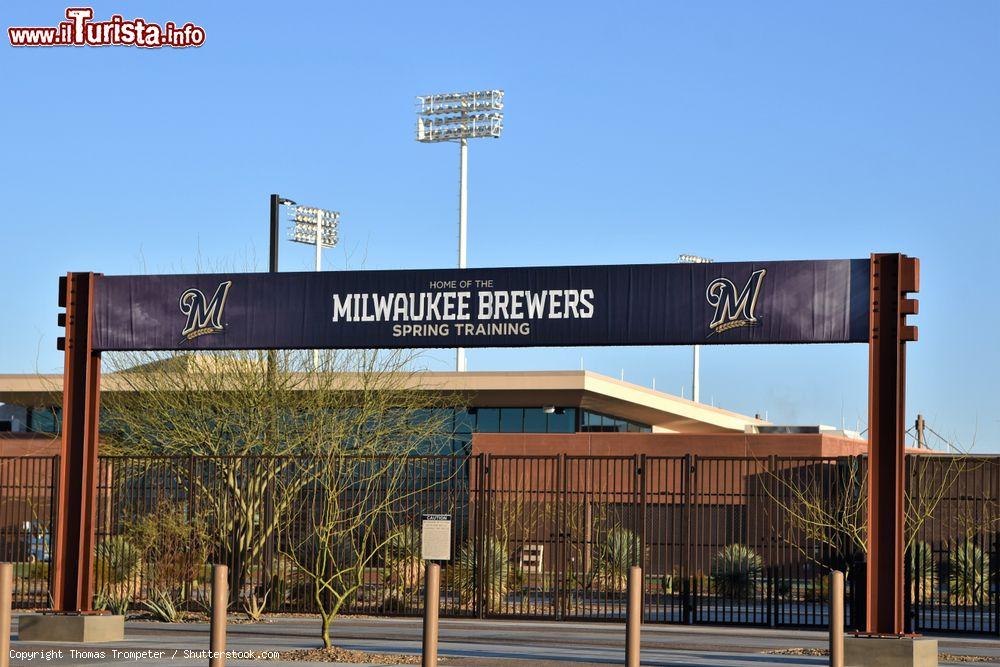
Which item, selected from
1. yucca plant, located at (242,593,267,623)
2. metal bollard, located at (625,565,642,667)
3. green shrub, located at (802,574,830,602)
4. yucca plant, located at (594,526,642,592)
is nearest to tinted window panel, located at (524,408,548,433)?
yucca plant, located at (594,526,642,592)

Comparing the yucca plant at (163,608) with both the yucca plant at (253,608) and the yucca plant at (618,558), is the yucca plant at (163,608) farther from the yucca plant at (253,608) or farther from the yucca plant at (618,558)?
the yucca plant at (618,558)

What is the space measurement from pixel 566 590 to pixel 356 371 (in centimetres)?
712

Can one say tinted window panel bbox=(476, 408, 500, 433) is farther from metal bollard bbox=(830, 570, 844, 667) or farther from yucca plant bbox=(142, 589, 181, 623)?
metal bollard bbox=(830, 570, 844, 667)

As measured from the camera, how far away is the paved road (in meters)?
15.8

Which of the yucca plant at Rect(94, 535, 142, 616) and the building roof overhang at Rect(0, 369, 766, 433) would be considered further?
the building roof overhang at Rect(0, 369, 766, 433)

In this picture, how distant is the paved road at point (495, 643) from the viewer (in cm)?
1580

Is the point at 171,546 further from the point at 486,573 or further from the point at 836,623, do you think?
the point at 836,623

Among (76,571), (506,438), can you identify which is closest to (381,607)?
(76,571)

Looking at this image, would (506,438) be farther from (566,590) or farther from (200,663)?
(200,663)

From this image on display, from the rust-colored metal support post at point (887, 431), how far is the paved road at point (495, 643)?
59.4 inches

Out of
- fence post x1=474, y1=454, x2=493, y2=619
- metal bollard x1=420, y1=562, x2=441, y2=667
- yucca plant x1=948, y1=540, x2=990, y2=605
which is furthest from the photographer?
yucca plant x1=948, y1=540, x2=990, y2=605

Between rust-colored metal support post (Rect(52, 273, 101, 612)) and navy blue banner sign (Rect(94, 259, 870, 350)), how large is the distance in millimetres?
286

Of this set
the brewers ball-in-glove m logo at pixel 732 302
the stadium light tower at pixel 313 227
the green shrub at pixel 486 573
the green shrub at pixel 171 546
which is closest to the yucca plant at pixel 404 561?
the green shrub at pixel 486 573

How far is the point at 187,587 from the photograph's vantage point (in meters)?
23.6
